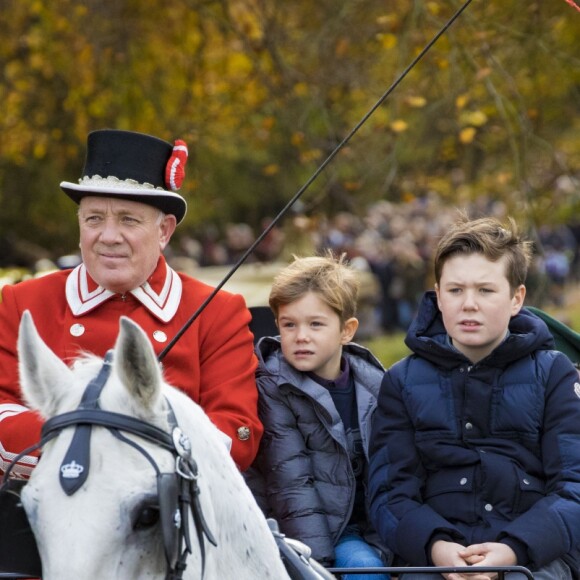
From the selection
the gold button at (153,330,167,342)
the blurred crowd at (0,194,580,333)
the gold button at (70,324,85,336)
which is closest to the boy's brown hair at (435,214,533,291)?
the gold button at (153,330,167,342)

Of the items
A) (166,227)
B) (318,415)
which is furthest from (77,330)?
(318,415)

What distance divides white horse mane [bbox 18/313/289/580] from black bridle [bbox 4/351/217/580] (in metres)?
0.02

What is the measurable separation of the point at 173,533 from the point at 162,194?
169 centimetres

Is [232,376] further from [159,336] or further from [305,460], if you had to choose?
[305,460]

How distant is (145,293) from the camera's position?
14.9ft

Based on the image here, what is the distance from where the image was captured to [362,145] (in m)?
12.0

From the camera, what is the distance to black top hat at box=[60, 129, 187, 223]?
14.4 ft

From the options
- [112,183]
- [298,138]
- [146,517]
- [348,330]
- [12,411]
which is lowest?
[146,517]

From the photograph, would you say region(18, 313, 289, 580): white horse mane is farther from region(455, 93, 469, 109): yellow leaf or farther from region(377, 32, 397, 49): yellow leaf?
region(377, 32, 397, 49): yellow leaf

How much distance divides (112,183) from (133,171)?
90 mm

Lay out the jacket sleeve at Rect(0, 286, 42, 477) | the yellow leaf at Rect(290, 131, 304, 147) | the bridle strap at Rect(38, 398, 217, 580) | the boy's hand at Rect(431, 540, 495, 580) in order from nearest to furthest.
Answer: the bridle strap at Rect(38, 398, 217, 580) < the jacket sleeve at Rect(0, 286, 42, 477) < the boy's hand at Rect(431, 540, 495, 580) < the yellow leaf at Rect(290, 131, 304, 147)

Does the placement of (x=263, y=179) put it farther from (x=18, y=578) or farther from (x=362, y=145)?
(x=18, y=578)

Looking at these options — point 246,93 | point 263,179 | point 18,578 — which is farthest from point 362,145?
point 263,179

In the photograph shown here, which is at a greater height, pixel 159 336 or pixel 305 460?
pixel 159 336
